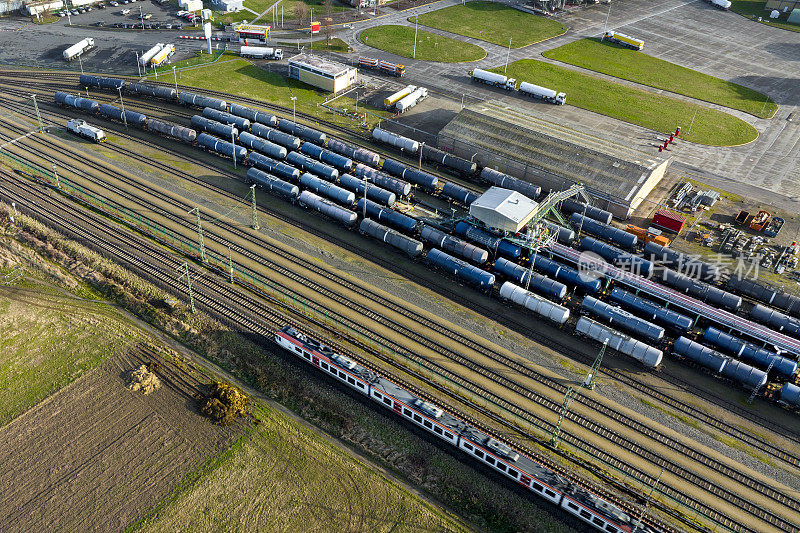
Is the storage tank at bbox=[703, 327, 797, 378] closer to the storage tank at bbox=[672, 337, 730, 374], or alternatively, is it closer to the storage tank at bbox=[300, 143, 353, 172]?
the storage tank at bbox=[672, 337, 730, 374]

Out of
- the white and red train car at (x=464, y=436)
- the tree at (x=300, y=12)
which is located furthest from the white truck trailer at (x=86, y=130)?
the tree at (x=300, y=12)

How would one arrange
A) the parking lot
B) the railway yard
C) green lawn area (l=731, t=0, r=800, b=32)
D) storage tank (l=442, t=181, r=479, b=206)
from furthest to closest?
green lawn area (l=731, t=0, r=800, b=32) < the parking lot < storage tank (l=442, t=181, r=479, b=206) < the railway yard

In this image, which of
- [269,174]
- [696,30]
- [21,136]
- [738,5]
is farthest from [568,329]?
[738,5]

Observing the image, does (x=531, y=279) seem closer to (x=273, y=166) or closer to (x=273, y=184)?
(x=273, y=184)

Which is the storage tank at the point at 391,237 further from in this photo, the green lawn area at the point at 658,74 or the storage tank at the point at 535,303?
the green lawn area at the point at 658,74

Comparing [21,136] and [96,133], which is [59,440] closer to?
[96,133]

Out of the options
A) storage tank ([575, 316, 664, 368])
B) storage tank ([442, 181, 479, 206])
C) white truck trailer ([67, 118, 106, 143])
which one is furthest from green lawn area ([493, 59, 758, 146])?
white truck trailer ([67, 118, 106, 143])

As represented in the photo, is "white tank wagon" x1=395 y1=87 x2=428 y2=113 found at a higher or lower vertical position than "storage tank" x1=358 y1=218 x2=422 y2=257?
higher
